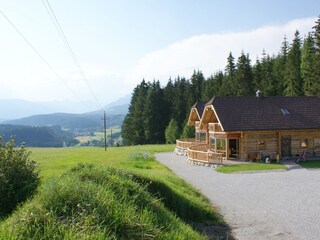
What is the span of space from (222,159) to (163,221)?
2531 centimetres

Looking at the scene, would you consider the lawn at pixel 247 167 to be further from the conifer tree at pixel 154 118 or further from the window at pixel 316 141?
the conifer tree at pixel 154 118

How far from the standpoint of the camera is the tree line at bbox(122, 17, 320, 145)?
201ft

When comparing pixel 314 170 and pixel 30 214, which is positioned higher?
pixel 30 214

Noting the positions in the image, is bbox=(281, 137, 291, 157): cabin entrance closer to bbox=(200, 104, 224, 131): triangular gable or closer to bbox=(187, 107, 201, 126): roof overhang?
bbox=(200, 104, 224, 131): triangular gable

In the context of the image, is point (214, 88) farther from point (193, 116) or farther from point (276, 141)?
point (276, 141)

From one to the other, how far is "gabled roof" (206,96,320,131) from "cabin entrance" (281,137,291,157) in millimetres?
1448

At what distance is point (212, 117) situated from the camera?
1646 inches

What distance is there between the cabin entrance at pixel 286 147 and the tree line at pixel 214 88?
20.1 meters

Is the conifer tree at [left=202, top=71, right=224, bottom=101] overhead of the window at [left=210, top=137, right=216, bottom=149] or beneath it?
overhead

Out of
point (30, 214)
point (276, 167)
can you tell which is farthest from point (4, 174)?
point (276, 167)

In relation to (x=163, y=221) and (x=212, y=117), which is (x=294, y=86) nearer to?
(x=212, y=117)

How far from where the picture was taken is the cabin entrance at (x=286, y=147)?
36.6m

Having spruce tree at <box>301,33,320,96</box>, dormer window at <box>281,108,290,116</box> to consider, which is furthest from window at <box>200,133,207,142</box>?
spruce tree at <box>301,33,320,96</box>

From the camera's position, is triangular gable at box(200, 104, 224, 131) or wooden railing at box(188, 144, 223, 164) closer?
wooden railing at box(188, 144, 223, 164)
